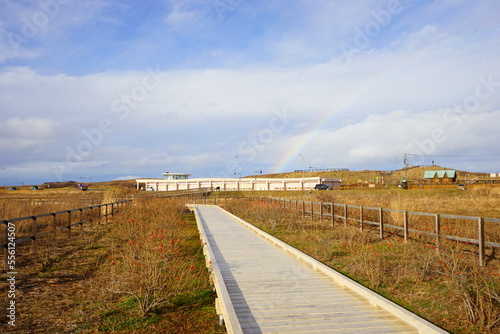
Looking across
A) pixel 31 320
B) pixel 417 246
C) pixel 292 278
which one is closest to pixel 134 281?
pixel 31 320

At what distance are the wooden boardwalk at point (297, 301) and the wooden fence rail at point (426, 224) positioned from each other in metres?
3.71

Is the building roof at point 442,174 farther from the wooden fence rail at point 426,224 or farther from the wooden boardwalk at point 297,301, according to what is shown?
the wooden boardwalk at point 297,301

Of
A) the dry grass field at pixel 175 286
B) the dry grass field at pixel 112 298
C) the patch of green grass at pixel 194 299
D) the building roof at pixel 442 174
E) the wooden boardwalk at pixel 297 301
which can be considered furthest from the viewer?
the building roof at pixel 442 174

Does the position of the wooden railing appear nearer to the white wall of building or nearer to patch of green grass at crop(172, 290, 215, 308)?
patch of green grass at crop(172, 290, 215, 308)

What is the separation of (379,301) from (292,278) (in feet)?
7.83

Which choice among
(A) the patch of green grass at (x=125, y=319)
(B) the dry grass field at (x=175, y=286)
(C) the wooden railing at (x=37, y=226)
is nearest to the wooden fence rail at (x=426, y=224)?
(B) the dry grass field at (x=175, y=286)

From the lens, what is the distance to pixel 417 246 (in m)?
12.2

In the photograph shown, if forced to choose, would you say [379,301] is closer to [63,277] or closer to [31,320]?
[31,320]

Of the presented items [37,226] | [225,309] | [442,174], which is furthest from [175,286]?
[442,174]

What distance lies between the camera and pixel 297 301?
6.70 metres

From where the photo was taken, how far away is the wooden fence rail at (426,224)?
10.3 metres

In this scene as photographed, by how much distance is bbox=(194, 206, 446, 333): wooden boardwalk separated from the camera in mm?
5492

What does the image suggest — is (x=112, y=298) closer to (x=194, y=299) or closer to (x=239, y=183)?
(x=194, y=299)

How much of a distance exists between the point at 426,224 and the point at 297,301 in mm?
12984
